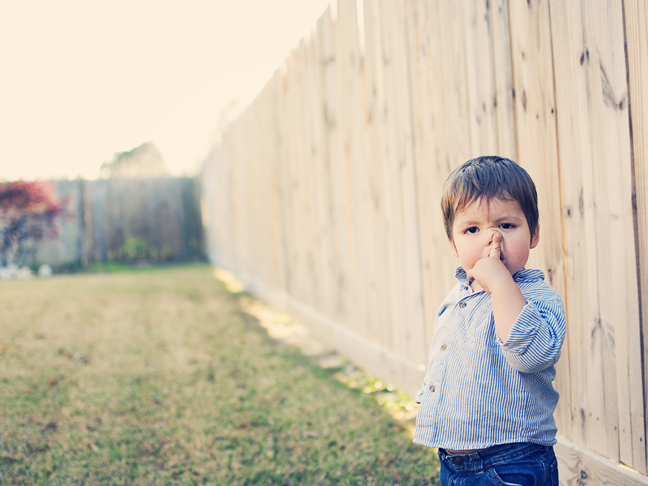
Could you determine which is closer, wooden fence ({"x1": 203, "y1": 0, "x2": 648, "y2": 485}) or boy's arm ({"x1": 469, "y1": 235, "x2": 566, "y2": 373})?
boy's arm ({"x1": 469, "y1": 235, "x2": 566, "y2": 373})

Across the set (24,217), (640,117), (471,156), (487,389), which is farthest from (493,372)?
(24,217)

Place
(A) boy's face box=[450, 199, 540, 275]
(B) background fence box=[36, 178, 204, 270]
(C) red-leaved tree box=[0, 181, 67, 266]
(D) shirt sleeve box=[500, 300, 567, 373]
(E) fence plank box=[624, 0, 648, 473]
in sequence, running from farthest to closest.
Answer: (B) background fence box=[36, 178, 204, 270] < (C) red-leaved tree box=[0, 181, 67, 266] < (E) fence plank box=[624, 0, 648, 473] < (A) boy's face box=[450, 199, 540, 275] < (D) shirt sleeve box=[500, 300, 567, 373]

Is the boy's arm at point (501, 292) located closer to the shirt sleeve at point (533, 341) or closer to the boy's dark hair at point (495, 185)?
the shirt sleeve at point (533, 341)

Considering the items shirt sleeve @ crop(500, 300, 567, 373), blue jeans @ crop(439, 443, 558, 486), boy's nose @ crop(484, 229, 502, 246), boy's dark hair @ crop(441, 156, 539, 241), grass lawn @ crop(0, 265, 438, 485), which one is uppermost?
boy's dark hair @ crop(441, 156, 539, 241)

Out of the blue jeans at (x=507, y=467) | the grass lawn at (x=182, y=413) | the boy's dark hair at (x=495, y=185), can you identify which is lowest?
the grass lawn at (x=182, y=413)

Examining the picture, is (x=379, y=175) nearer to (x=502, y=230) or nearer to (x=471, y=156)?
(x=471, y=156)

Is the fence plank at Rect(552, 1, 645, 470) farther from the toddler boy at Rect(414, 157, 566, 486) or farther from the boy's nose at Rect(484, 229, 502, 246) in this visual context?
the boy's nose at Rect(484, 229, 502, 246)

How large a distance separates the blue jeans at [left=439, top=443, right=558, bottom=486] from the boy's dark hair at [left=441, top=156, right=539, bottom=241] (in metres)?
0.53

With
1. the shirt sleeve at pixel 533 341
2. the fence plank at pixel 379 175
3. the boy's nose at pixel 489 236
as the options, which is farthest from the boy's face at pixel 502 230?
the fence plank at pixel 379 175

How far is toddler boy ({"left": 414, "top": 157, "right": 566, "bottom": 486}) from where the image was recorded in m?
1.17

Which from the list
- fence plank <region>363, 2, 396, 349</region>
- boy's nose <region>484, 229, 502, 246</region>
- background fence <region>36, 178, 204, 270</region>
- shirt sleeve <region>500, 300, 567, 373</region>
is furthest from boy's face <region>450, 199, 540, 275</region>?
background fence <region>36, 178, 204, 270</region>

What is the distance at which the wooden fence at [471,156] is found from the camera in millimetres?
1390

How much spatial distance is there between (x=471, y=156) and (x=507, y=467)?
1.23m

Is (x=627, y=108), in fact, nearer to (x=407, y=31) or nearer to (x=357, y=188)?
(x=407, y=31)
